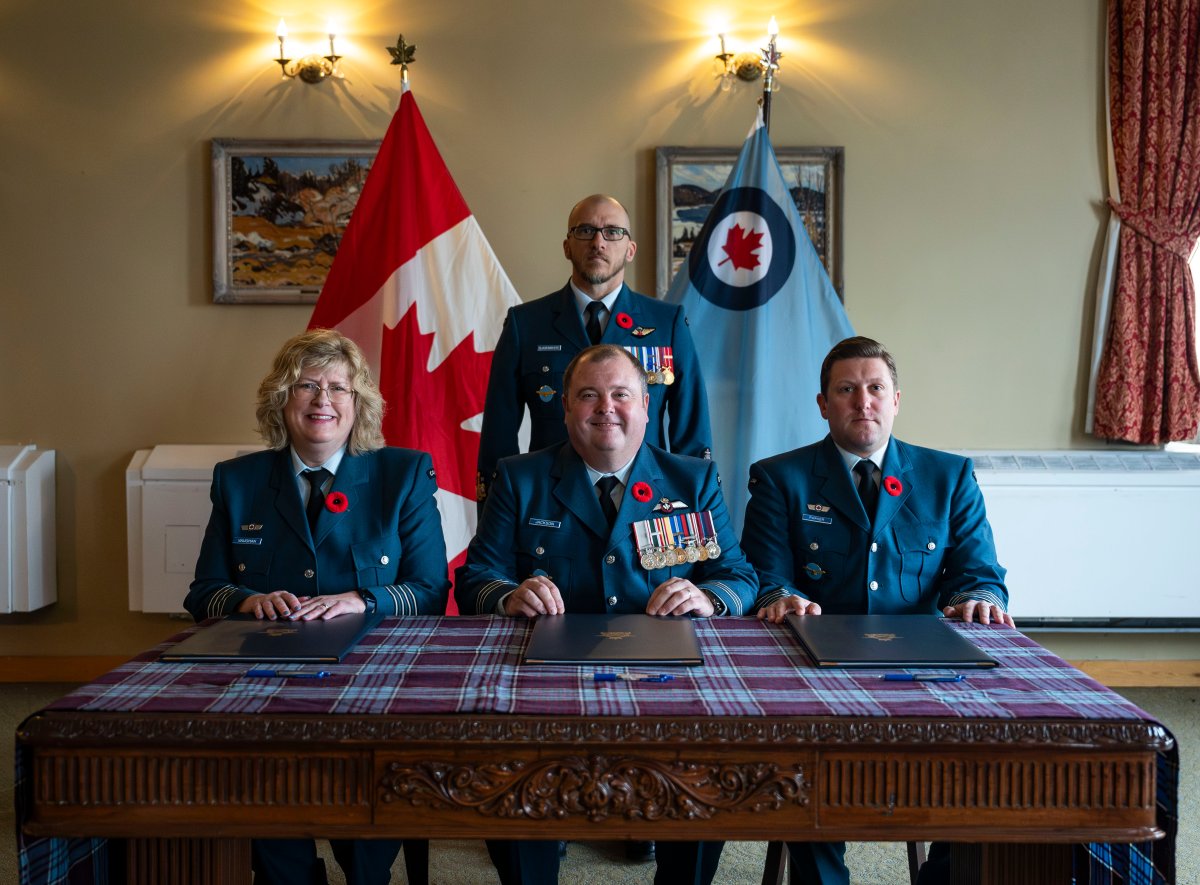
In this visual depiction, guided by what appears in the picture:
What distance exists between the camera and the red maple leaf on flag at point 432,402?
3557 mm

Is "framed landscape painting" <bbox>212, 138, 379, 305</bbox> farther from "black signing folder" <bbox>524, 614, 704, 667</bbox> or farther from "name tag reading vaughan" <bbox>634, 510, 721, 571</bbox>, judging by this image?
"black signing folder" <bbox>524, 614, 704, 667</bbox>

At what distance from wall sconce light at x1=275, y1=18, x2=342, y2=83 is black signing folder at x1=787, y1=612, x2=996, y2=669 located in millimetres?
3152

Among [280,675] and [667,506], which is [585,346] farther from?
[280,675]

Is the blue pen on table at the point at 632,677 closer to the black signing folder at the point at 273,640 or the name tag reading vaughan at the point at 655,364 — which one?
the black signing folder at the point at 273,640

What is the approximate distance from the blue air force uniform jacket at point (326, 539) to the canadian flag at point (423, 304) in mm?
1293

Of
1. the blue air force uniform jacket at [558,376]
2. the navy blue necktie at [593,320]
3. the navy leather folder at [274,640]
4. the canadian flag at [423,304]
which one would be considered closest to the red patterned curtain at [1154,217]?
the blue air force uniform jacket at [558,376]

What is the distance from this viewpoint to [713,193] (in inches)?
160

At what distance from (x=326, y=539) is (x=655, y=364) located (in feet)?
3.81

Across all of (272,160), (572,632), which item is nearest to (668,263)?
(272,160)

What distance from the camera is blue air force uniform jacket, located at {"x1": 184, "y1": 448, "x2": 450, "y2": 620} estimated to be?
7.09ft

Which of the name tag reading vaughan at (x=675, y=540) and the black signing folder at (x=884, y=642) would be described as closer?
the black signing folder at (x=884, y=642)

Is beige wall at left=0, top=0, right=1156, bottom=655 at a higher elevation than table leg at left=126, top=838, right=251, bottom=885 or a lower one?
higher

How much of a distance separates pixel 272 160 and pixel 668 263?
5.44 ft

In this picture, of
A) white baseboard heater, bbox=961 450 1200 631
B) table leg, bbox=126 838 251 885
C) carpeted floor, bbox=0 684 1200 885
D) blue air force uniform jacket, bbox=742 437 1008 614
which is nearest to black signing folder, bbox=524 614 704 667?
blue air force uniform jacket, bbox=742 437 1008 614
